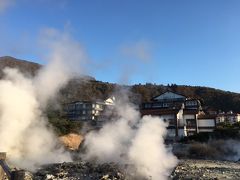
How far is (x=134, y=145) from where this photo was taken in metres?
24.2

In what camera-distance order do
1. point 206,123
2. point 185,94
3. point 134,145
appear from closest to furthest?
1. point 134,145
2. point 206,123
3. point 185,94

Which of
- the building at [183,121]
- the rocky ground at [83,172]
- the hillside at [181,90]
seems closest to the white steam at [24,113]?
the rocky ground at [83,172]

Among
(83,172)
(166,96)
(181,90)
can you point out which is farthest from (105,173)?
(181,90)

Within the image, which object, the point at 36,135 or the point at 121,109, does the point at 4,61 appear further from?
the point at 121,109

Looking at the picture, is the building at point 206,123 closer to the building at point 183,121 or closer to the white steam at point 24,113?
the building at point 183,121

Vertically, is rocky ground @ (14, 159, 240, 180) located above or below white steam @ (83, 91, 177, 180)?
below

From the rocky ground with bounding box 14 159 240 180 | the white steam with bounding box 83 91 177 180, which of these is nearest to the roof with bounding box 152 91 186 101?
the white steam with bounding box 83 91 177 180

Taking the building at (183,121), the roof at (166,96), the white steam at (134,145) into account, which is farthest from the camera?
the roof at (166,96)

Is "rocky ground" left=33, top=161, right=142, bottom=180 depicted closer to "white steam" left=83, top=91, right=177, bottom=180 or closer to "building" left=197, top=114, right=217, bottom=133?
"white steam" left=83, top=91, right=177, bottom=180

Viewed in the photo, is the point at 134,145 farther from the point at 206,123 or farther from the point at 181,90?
the point at 181,90

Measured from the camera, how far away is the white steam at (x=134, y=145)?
22266mm

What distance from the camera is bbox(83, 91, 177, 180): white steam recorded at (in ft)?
73.0

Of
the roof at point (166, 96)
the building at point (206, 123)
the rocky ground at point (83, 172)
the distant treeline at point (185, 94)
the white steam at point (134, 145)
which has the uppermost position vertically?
the distant treeline at point (185, 94)

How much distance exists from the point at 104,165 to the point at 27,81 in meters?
7.93
